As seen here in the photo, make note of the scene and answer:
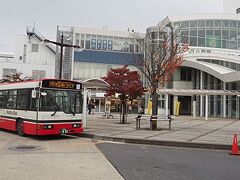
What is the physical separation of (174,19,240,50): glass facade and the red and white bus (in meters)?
33.5

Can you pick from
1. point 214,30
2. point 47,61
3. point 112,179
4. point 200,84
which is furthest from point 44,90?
point 47,61

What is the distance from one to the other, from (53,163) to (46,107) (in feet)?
20.0

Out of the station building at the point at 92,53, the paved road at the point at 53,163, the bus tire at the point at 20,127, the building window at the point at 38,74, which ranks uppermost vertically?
the station building at the point at 92,53

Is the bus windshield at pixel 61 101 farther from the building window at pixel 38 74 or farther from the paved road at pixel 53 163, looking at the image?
the building window at pixel 38 74

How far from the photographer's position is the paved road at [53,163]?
24.3 feet

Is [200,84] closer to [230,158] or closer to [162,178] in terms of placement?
[230,158]

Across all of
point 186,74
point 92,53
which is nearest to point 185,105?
point 186,74

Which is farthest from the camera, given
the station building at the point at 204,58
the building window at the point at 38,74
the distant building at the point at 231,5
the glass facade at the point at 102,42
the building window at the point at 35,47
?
the distant building at the point at 231,5

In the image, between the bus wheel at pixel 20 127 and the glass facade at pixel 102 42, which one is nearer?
the bus wheel at pixel 20 127

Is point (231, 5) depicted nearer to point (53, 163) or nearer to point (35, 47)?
point (35, 47)

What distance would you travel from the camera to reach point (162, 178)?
7367mm

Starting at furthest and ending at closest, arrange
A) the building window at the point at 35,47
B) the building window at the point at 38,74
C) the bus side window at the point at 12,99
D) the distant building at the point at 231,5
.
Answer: the distant building at the point at 231,5 < the building window at the point at 35,47 < the building window at the point at 38,74 < the bus side window at the point at 12,99

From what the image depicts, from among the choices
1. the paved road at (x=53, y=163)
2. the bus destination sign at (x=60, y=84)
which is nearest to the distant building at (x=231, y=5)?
the bus destination sign at (x=60, y=84)

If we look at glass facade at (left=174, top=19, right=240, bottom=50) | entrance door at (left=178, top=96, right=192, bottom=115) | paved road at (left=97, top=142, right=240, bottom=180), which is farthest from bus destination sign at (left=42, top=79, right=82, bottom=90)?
entrance door at (left=178, top=96, right=192, bottom=115)
